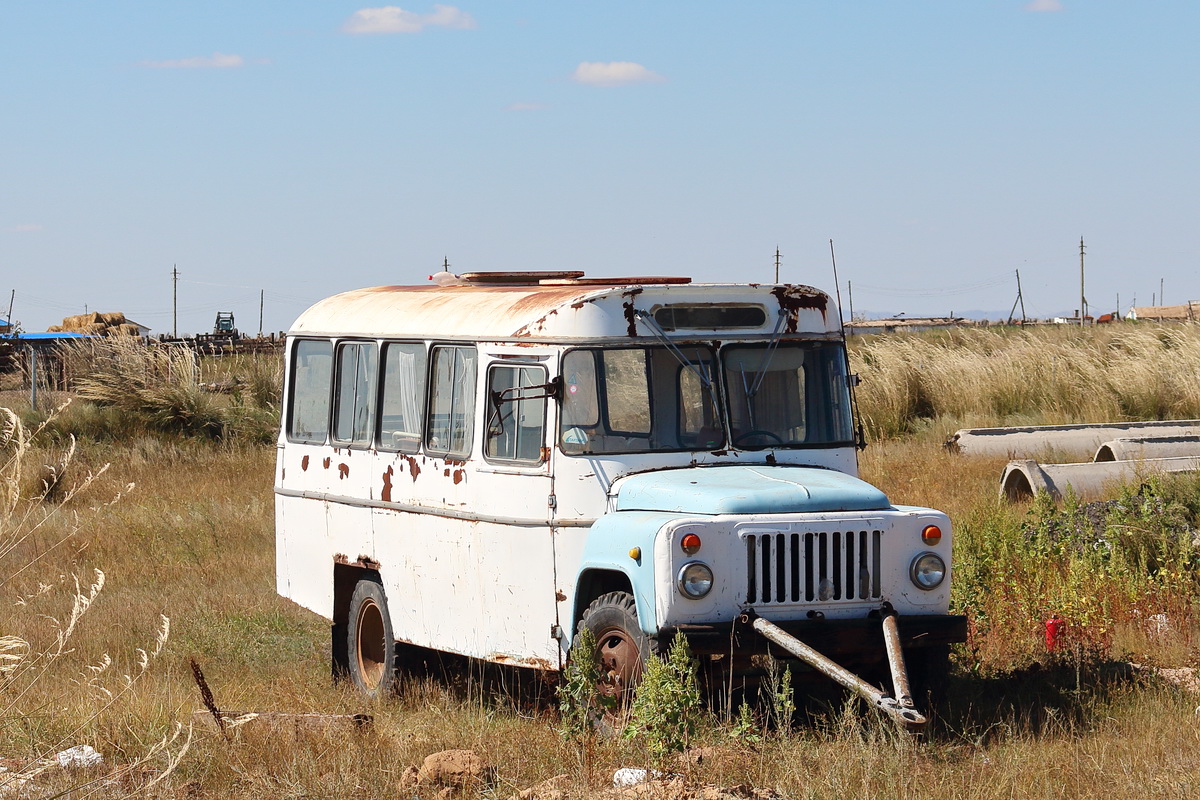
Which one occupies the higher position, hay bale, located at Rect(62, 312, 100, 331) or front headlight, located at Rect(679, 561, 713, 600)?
hay bale, located at Rect(62, 312, 100, 331)

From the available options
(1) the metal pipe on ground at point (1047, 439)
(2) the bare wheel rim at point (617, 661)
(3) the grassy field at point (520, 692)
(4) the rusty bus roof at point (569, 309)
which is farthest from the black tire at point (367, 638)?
(1) the metal pipe on ground at point (1047, 439)

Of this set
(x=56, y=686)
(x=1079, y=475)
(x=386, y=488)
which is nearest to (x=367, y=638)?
(x=386, y=488)

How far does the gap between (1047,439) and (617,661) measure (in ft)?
44.4

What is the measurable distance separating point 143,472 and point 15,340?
2475 centimetres

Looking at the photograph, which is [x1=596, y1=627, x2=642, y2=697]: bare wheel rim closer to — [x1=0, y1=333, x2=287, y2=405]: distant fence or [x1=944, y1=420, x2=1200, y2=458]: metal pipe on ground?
[x1=0, y1=333, x2=287, y2=405]: distant fence

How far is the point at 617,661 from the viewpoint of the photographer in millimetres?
7121

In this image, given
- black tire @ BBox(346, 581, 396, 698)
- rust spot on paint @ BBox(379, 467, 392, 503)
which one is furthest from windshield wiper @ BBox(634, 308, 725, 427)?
black tire @ BBox(346, 581, 396, 698)

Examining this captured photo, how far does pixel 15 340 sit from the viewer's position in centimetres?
4294

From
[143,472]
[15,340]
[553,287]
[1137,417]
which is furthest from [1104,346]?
[15,340]

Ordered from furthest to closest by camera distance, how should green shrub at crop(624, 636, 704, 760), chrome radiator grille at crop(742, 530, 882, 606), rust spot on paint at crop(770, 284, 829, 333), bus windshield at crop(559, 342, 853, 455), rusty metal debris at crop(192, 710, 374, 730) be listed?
rust spot on paint at crop(770, 284, 829, 333), bus windshield at crop(559, 342, 853, 455), rusty metal debris at crop(192, 710, 374, 730), chrome radiator grille at crop(742, 530, 882, 606), green shrub at crop(624, 636, 704, 760)

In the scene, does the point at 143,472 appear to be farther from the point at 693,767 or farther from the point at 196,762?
the point at 693,767

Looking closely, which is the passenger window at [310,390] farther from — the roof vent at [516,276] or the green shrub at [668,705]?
the green shrub at [668,705]

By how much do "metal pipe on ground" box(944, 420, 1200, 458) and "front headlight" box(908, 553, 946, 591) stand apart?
12.4 metres

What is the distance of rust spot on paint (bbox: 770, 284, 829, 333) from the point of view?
8.20 meters
